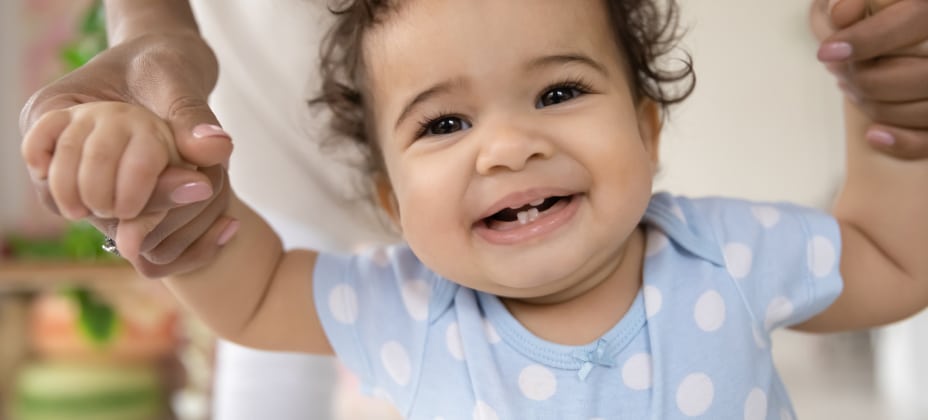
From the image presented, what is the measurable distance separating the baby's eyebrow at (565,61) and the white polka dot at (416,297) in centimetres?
20

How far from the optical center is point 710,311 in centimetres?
63

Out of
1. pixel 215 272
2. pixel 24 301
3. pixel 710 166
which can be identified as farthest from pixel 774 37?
pixel 24 301

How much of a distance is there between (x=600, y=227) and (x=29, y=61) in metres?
1.95

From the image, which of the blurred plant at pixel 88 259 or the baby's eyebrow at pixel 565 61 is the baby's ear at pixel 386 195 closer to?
the baby's eyebrow at pixel 565 61

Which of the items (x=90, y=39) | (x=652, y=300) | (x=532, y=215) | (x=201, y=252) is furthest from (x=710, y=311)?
(x=90, y=39)

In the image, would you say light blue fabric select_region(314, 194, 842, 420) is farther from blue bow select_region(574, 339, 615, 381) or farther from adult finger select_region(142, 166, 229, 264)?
adult finger select_region(142, 166, 229, 264)

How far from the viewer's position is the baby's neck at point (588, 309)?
2.08ft

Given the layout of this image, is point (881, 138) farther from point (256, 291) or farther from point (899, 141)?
point (256, 291)

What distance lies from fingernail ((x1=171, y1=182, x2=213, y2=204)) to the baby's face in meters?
0.17

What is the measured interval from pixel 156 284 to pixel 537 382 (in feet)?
5.13

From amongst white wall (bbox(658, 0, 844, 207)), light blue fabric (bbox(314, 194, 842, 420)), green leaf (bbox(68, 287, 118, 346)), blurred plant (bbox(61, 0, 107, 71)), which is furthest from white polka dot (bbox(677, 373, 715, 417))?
green leaf (bbox(68, 287, 118, 346))

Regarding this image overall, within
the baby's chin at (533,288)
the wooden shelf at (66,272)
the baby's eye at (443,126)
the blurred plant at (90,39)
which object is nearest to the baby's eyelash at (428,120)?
the baby's eye at (443,126)

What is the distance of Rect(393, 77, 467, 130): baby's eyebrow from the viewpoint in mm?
584

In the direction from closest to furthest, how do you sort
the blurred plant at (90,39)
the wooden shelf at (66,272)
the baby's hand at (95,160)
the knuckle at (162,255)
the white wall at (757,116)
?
the baby's hand at (95,160) → the knuckle at (162,255) → the white wall at (757,116) → the blurred plant at (90,39) → the wooden shelf at (66,272)
